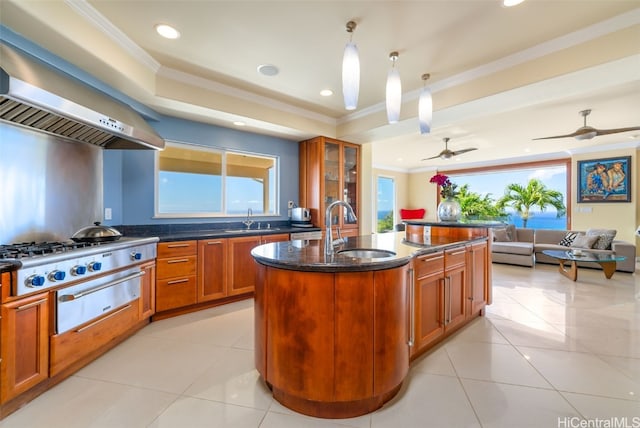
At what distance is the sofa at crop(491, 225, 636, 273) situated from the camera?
4750mm

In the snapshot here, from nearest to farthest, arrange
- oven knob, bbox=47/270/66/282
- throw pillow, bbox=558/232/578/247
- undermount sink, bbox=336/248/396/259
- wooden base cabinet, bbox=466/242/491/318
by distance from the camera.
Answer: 1. oven knob, bbox=47/270/66/282
2. undermount sink, bbox=336/248/396/259
3. wooden base cabinet, bbox=466/242/491/318
4. throw pillow, bbox=558/232/578/247

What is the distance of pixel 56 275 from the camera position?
171 cm

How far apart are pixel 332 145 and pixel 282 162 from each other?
2.82 feet

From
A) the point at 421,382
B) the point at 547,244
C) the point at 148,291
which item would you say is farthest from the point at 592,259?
the point at 148,291

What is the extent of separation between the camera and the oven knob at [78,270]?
6.01 ft

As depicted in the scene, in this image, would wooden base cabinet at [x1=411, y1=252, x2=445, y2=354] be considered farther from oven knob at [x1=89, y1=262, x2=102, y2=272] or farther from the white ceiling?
oven knob at [x1=89, y1=262, x2=102, y2=272]

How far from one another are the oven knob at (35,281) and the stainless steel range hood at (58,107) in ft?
3.30

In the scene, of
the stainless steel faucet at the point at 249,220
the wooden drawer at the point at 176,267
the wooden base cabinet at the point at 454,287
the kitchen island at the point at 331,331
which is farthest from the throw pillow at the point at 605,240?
the wooden drawer at the point at 176,267

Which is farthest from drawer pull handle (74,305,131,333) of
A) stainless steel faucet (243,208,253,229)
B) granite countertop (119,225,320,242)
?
stainless steel faucet (243,208,253,229)

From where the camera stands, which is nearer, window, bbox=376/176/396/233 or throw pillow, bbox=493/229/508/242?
throw pillow, bbox=493/229/508/242

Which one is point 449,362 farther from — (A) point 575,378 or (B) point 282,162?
(B) point 282,162

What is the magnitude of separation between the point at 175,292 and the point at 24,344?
133 centimetres

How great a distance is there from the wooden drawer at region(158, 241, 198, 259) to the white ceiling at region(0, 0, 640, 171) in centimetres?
151

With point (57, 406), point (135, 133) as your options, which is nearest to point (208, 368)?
point (57, 406)
